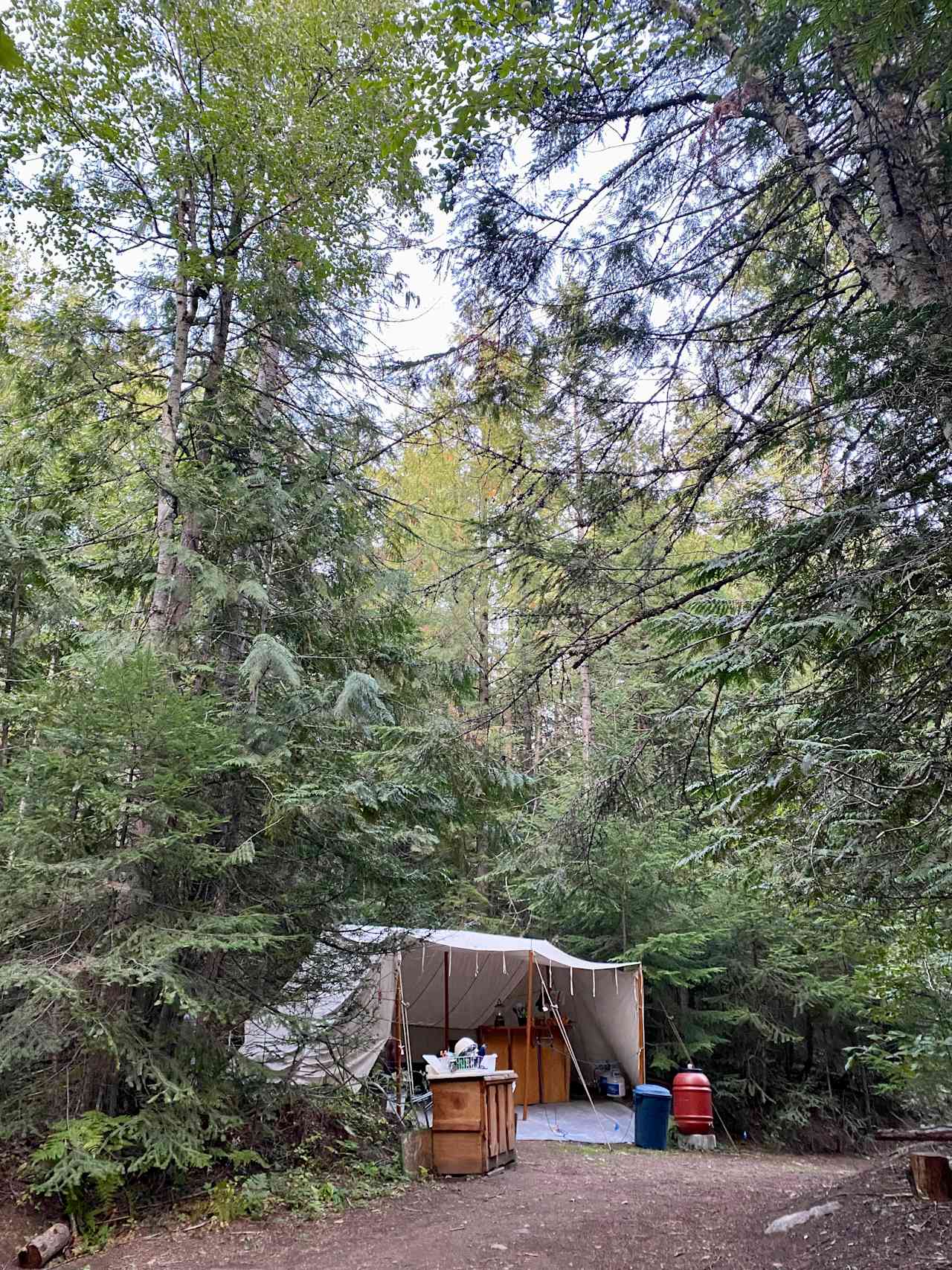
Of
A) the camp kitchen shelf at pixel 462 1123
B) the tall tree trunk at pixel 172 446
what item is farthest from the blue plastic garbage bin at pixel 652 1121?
the tall tree trunk at pixel 172 446

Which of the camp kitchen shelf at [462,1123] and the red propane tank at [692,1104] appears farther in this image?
the red propane tank at [692,1104]

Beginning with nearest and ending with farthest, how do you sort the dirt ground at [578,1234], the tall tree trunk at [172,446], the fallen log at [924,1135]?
the dirt ground at [578,1234]
the fallen log at [924,1135]
the tall tree trunk at [172,446]

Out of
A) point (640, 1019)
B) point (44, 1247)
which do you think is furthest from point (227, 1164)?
point (640, 1019)

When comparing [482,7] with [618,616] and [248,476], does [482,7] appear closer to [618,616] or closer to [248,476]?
[618,616]

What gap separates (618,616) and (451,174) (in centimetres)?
265

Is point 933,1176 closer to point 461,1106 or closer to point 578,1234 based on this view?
point 578,1234

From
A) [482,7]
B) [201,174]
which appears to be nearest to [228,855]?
[482,7]

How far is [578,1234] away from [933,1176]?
208 centimetres

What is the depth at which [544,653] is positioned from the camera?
4.32 meters

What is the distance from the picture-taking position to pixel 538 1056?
1073 centimetres

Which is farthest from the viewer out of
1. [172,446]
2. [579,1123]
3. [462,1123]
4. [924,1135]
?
[579,1123]

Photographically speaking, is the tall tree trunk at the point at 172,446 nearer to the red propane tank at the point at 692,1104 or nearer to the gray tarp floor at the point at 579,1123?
the gray tarp floor at the point at 579,1123

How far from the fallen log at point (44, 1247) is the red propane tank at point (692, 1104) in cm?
721

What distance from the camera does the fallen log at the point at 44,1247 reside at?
13.5ft
